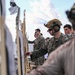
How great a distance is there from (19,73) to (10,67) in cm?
241

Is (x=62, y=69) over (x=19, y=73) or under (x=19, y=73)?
over

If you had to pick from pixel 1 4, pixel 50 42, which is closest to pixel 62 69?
pixel 1 4

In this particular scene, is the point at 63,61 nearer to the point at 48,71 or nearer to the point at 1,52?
the point at 48,71

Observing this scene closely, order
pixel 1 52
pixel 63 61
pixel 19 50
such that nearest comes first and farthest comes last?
1. pixel 1 52
2. pixel 63 61
3. pixel 19 50

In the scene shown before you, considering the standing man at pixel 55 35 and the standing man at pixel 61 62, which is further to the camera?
the standing man at pixel 55 35

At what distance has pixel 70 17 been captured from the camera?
73.9 inches

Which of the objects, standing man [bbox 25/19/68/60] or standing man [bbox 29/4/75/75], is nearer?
standing man [bbox 29/4/75/75]

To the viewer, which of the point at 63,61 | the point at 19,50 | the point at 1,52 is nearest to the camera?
the point at 1,52

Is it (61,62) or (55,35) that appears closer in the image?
(61,62)

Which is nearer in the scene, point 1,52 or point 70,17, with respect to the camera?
point 1,52

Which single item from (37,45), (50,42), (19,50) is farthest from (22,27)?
(37,45)

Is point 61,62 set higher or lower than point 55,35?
lower

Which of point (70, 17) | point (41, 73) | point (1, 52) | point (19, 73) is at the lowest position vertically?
point (19, 73)

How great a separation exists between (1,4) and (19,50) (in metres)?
2.44
